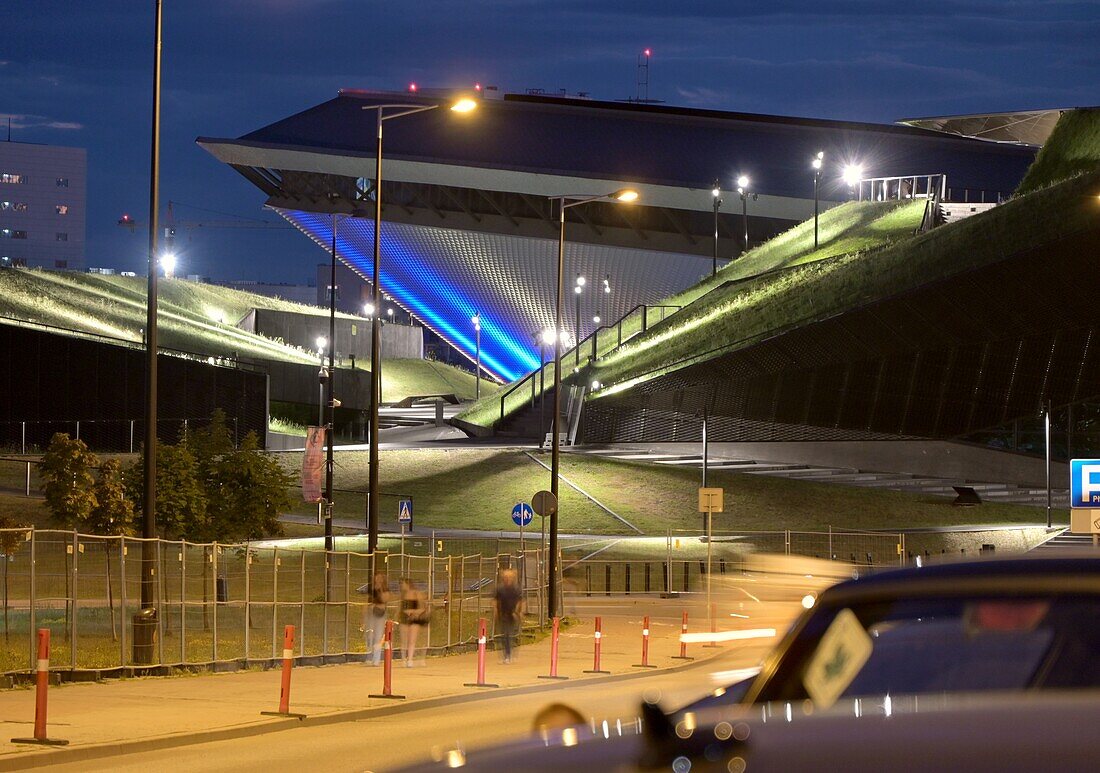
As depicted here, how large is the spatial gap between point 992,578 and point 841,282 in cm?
6900

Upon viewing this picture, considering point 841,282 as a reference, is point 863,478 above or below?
below

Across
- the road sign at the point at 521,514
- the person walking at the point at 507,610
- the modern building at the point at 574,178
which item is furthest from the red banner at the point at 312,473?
the modern building at the point at 574,178

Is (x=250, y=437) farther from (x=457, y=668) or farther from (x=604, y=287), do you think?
(x=604, y=287)

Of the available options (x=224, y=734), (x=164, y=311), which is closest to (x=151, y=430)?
(x=224, y=734)

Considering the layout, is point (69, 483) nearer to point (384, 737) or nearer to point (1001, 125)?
point (384, 737)

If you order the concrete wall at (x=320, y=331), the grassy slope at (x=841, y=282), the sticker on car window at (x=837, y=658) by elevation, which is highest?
the concrete wall at (x=320, y=331)

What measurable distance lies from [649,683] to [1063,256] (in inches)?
1547

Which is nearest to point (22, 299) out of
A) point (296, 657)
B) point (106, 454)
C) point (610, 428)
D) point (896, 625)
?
point (106, 454)

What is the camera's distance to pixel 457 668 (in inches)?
1061

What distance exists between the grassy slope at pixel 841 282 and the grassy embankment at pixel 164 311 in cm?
2146

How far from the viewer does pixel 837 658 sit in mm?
3842

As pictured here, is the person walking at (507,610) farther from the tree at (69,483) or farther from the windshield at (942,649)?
the windshield at (942,649)

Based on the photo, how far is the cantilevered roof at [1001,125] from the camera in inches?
3356

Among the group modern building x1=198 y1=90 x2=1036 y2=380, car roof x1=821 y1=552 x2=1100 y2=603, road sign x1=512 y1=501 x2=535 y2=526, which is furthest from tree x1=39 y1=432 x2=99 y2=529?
modern building x1=198 y1=90 x2=1036 y2=380
